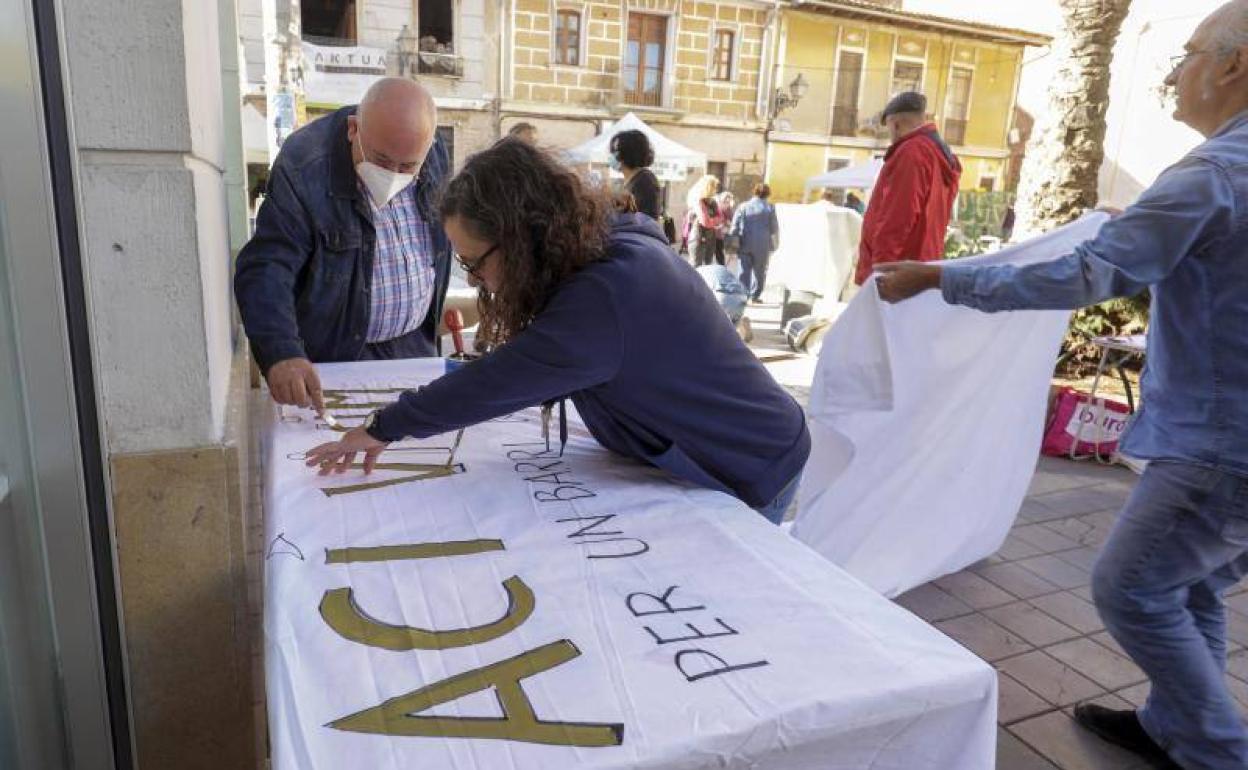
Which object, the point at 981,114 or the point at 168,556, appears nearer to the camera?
the point at 168,556

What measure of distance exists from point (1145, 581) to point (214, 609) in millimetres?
2039

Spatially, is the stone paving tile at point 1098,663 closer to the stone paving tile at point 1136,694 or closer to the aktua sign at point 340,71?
the stone paving tile at point 1136,694

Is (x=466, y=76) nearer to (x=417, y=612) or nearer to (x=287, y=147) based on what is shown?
(x=287, y=147)

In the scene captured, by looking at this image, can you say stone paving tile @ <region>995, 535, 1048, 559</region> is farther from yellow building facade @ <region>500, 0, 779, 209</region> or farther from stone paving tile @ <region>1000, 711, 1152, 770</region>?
yellow building facade @ <region>500, 0, 779, 209</region>

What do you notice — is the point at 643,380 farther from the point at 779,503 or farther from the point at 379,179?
the point at 379,179

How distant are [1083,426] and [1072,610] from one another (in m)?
2.19

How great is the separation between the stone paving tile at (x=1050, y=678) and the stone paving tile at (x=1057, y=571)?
0.65m

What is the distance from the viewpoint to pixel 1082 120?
6.46m

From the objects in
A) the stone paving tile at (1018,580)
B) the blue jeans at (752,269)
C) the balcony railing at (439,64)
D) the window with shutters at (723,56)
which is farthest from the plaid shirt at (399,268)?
the window with shutters at (723,56)

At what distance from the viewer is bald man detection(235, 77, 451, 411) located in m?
2.09

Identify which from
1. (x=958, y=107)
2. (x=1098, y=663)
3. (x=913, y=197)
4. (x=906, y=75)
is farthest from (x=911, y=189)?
(x=958, y=107)

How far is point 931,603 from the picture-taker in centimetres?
315

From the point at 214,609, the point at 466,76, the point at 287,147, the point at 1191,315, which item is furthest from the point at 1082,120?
the point at 466,76

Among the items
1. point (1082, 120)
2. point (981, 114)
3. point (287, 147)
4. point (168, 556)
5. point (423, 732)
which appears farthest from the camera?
point (981, 114)
